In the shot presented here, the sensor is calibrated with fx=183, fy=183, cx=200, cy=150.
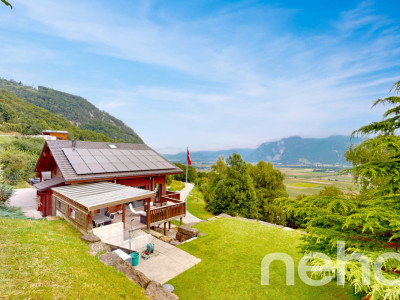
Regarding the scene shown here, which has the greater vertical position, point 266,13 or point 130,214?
point 266,13

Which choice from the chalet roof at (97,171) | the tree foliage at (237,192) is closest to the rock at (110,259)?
the chalet roof at (97,171)

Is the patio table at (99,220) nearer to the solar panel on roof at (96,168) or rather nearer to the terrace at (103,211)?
the terrace at (103,211)

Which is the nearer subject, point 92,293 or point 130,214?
point 92,293

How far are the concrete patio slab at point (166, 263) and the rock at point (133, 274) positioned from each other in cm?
167

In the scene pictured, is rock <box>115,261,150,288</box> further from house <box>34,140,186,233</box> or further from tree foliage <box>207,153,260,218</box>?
tree foliage <box>207,153,260,218</box>

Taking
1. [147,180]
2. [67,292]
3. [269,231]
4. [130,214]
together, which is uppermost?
[147,180]

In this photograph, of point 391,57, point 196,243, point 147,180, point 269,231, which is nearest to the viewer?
point 196,243

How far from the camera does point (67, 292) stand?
4.46 m

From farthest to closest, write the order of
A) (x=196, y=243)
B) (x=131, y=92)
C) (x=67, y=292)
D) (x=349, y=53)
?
(x=131, y=92) < (x=349, y=53) < (x=196, y=243) < (x=67, y=292)

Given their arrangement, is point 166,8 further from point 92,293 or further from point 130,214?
point 92,293

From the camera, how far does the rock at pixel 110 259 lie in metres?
6.45

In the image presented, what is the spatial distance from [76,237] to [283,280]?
8.89 m

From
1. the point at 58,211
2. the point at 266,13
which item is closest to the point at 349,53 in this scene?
the point at 266,13

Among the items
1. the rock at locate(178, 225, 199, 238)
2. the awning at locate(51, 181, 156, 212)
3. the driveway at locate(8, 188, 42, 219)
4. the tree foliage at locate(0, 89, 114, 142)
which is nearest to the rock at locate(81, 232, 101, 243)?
the awning at locate(51, 181, 156, 212)
